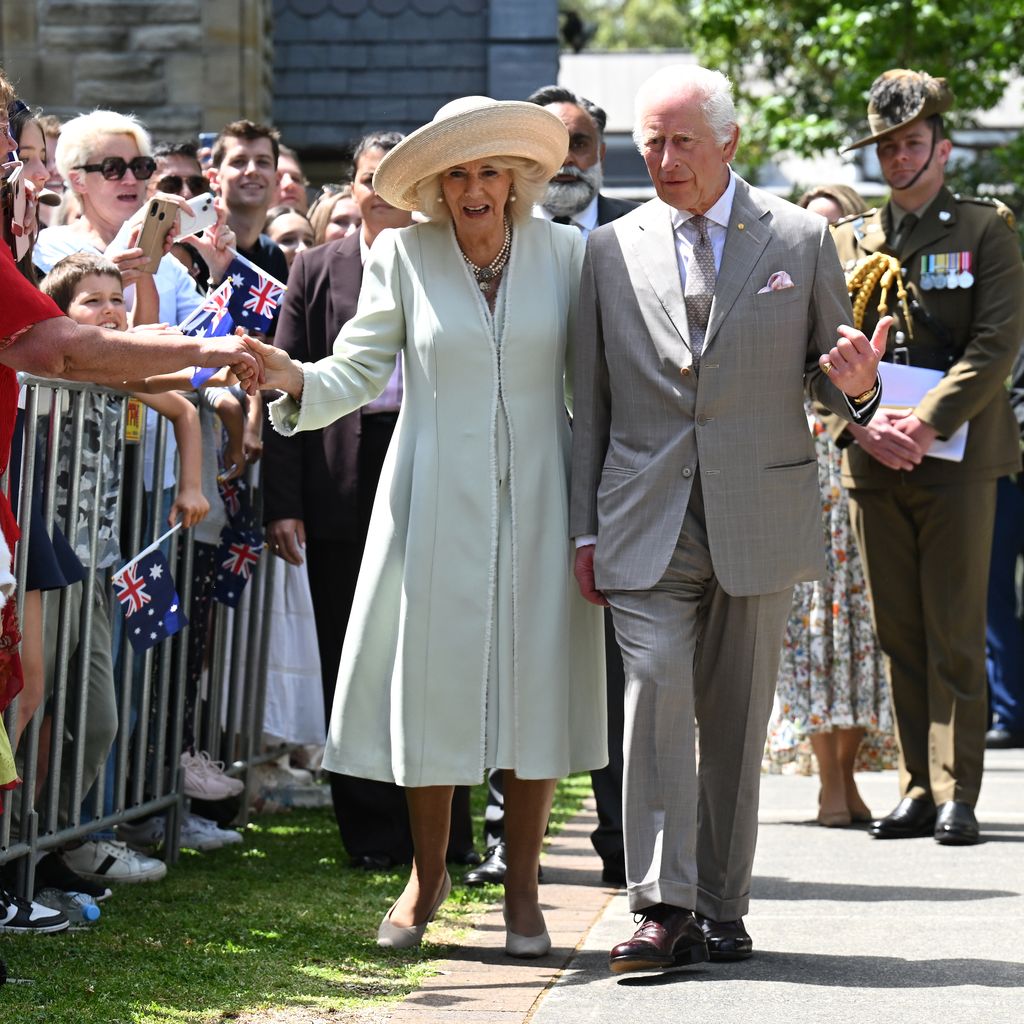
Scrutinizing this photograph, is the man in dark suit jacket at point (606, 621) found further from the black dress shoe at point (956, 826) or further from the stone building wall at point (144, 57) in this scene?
the stone building wall at point (144, 57)

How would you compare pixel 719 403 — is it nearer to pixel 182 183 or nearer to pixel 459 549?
pixel 459 549

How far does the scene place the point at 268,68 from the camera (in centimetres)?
1736

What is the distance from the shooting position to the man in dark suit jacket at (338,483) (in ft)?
22.2

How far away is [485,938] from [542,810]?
43 cm

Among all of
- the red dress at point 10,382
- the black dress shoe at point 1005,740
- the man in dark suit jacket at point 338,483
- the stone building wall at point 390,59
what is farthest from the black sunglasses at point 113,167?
the stone building wall at point 390,59

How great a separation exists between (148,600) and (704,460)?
6.22 feet

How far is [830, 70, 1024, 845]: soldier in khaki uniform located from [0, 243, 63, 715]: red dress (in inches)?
144

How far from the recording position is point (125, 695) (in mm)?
6309

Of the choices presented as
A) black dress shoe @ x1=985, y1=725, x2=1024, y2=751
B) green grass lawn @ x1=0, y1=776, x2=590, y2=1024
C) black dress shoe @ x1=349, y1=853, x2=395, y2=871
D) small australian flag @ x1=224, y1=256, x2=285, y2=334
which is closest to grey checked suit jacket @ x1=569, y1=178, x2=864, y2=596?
green grass lawn @ x1=0, y1=776, x2=590, y2=1024

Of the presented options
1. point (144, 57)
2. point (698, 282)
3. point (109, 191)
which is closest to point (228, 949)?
point (698, 282)

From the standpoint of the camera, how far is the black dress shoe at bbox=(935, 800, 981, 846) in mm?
7238

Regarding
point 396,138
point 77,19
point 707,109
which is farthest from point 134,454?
point 77,19

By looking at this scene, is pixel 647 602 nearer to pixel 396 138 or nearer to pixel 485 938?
→ pixel 485 938

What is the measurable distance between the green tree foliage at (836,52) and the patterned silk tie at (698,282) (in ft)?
37.0
